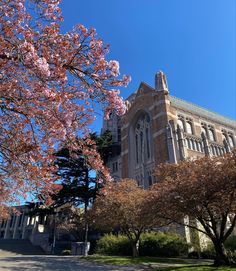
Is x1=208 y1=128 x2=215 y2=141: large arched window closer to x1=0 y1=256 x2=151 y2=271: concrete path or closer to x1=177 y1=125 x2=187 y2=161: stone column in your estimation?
x1=177 y1=125 x2=187 y2=161: stone column

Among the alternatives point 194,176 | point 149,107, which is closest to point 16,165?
point 194,176

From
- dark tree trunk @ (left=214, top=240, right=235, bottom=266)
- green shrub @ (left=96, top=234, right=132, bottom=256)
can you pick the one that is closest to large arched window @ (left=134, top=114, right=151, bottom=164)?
green shrub @ (left=96, top=234, right=132, bottom=256)

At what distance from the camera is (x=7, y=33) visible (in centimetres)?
545

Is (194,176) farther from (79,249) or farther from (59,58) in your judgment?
(79,249)

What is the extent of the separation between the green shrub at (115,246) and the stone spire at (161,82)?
2400 centimetres

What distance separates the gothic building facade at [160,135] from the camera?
3572 centimetres

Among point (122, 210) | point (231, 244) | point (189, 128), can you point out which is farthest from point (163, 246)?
point (189, 128)

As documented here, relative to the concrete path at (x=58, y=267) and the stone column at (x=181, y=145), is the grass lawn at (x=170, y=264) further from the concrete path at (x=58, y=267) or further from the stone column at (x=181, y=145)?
the stone column at (x=181, y=145)

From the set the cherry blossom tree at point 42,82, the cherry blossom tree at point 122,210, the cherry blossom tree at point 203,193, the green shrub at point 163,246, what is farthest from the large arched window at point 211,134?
the cherry blossom tree at point 42,82

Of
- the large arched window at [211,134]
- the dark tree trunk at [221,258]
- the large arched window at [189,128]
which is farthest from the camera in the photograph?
the large arched window at [211,134]

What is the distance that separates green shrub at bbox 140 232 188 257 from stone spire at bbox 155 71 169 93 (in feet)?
76.5

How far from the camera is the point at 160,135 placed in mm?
37312

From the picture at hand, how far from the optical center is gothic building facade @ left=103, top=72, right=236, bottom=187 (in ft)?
117

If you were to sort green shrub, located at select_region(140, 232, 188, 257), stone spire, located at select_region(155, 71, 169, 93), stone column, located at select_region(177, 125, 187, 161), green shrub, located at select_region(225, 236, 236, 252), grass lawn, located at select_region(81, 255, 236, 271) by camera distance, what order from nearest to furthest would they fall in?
grass lawn, located at select_region(81, 255, 236, 271), green shrub, located at select_region(225, 236, 236, 252), green shrub, located at select_region(140, 232, 188, 257), stone column, located at select_region(177, 125, 187, 161), stone spire, located at select_region(155, 71, 169, 93)
